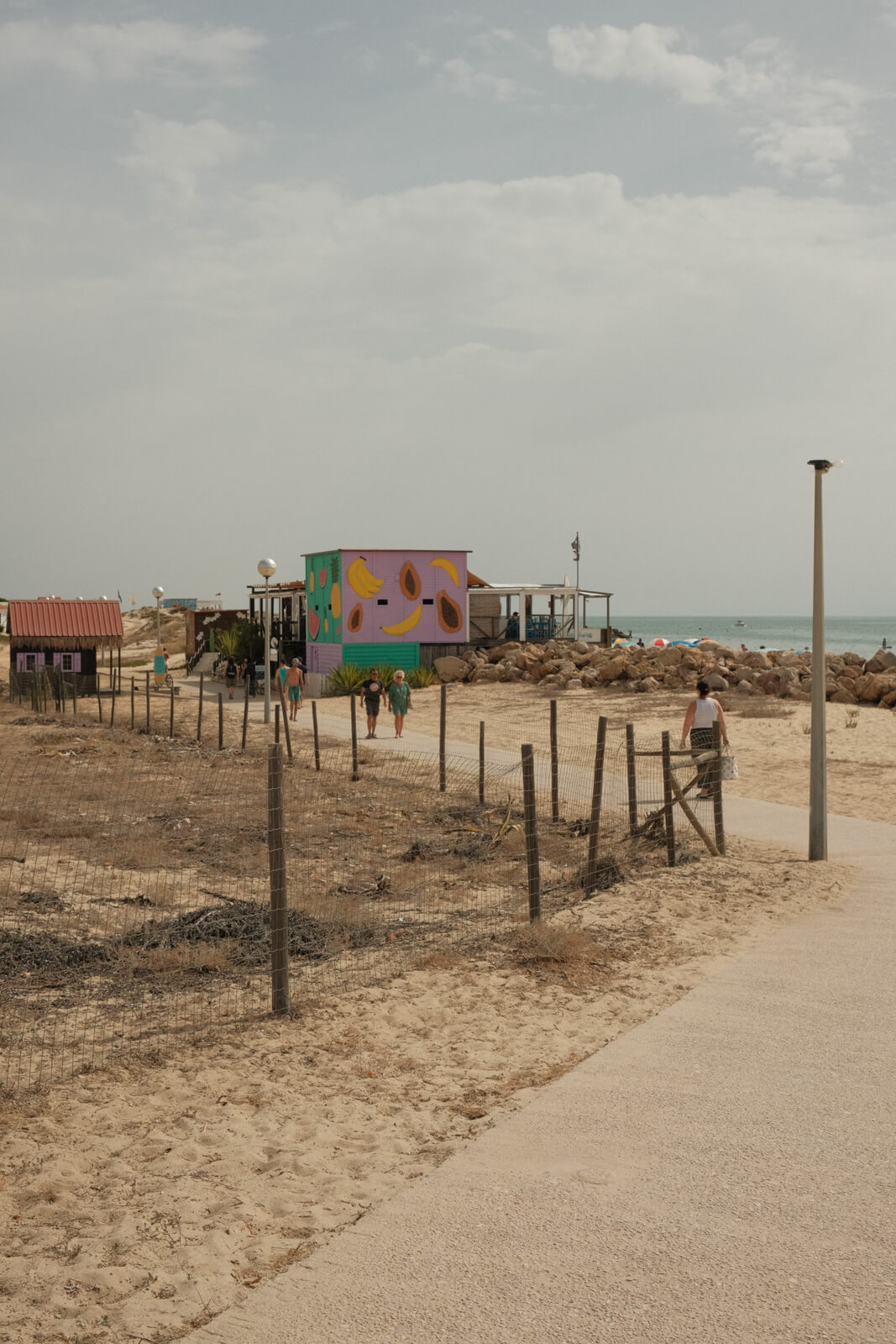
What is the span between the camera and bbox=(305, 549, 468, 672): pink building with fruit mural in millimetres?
35688

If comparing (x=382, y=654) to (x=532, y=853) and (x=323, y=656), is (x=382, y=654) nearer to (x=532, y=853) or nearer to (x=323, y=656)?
(x=323, y=656)

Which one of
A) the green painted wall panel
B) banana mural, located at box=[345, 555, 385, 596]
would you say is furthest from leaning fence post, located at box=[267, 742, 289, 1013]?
banana mural, located at box=[345, 555, 385, 596]

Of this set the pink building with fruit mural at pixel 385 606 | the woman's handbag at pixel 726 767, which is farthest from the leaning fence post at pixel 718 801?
the pink building with fruit mural at pixel 385 606

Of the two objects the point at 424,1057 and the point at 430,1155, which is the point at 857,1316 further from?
the point at 424,1057

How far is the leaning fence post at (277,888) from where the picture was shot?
6309 millimetres

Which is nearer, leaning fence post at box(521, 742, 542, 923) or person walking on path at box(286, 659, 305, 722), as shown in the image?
leaning fence post at box(521, 742, 542, 923)

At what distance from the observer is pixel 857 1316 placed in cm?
337

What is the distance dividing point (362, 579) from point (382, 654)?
2507mm

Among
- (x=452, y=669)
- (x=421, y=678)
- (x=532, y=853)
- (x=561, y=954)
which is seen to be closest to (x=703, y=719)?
(x=532, y=853)

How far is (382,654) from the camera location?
36.0m

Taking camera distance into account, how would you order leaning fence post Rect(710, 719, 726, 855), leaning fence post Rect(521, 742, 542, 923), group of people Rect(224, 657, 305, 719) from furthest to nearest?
group of people Rect(224, 657, 305, 719) → leaning fence post Rect(710, 719, 726, 855) → leaning fence post Rect(521, 742, 542, 923)

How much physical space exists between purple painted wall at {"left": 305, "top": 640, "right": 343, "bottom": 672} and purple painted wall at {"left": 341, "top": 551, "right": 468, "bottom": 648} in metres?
0.78

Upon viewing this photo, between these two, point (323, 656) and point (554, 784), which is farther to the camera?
point (323, 656)

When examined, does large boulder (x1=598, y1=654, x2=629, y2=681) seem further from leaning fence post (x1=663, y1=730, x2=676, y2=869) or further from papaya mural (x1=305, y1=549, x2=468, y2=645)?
leaning fence post (x1=663, y1=730, x2=676, y2=869)
